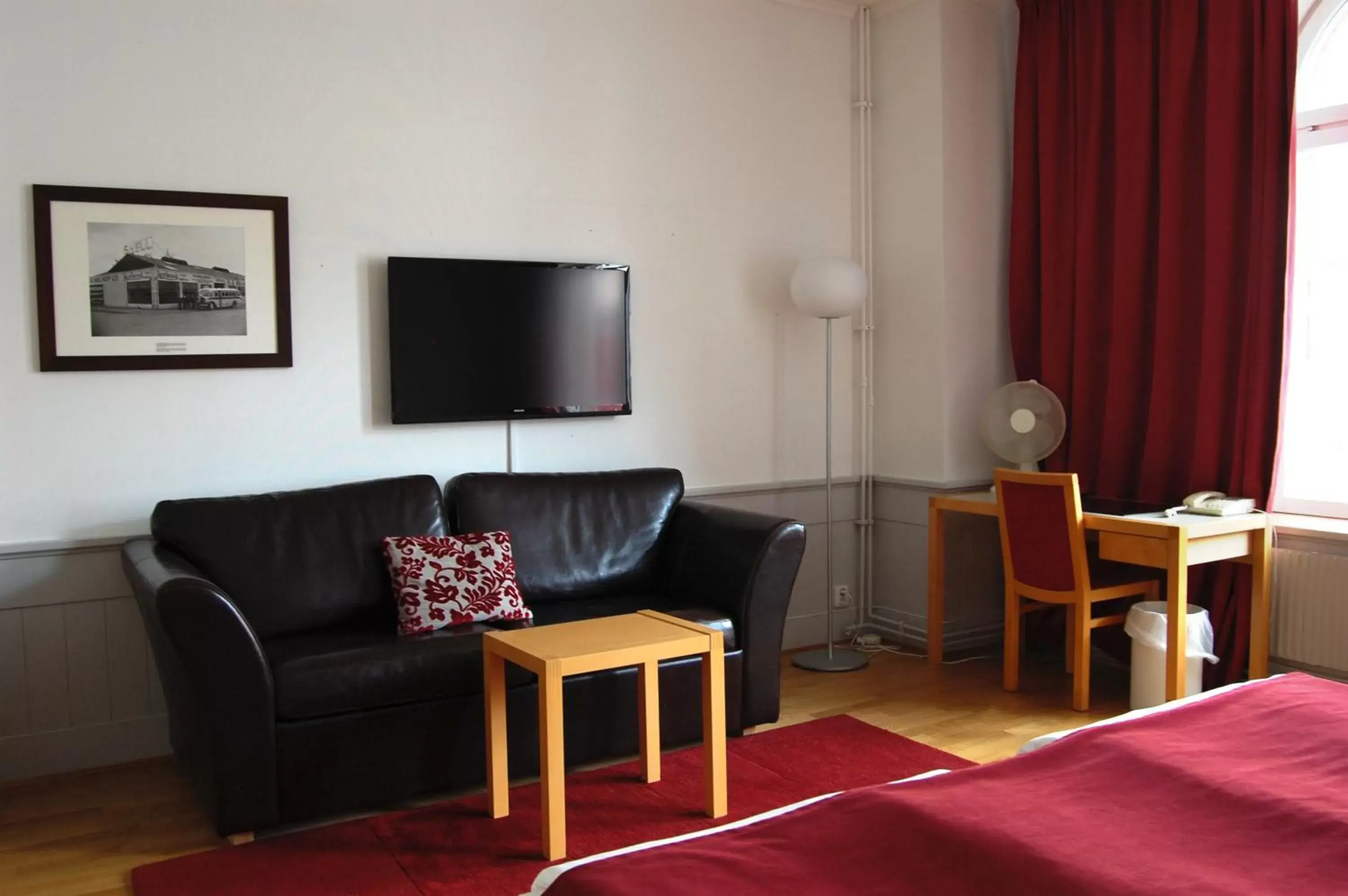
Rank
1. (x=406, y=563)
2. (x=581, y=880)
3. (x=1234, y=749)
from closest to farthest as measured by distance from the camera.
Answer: (x=581, y=880)
(x=1234, y=749)
(x=406, y=563)

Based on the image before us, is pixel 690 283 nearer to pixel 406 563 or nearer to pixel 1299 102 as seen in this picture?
pixel 406 563

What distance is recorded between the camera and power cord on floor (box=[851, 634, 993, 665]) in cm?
473

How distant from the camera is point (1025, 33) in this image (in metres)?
4.77

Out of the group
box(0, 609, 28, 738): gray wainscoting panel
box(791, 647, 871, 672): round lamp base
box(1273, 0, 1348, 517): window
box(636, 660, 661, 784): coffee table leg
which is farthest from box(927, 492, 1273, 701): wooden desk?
box(0, 609, 28, 738): gray wainscoting panel

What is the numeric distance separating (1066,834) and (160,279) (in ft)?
10.5

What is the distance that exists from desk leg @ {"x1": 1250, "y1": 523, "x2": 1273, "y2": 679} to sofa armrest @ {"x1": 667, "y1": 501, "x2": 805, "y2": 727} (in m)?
1.58

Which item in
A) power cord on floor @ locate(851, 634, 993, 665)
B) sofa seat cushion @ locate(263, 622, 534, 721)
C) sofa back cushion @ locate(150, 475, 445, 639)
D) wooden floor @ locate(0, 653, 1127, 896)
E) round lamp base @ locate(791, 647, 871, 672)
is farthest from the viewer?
power cord on floor @ locate(851, 634, 993, 665)

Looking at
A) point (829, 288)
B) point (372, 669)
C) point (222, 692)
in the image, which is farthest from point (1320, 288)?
point (222, 692)

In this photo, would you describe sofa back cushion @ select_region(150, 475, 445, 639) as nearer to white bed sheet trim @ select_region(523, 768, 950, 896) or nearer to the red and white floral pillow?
the red and white floral pillow

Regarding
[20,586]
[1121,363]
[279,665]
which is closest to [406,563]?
[279,665]

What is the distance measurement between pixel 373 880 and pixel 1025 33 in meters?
4.03

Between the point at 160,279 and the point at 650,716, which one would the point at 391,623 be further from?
the point at 160,279

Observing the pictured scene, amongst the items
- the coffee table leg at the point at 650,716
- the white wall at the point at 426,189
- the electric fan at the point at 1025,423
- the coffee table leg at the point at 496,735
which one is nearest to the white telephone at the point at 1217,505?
the electric fan at the point at 1025,423

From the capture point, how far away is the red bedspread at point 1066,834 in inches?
53.5
